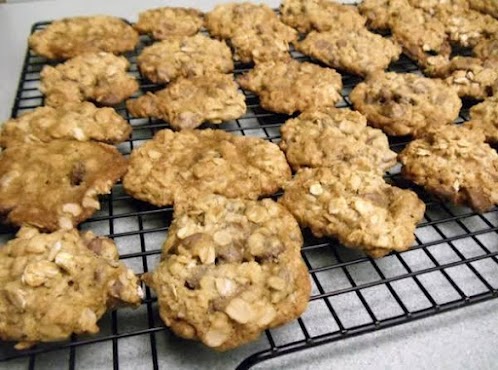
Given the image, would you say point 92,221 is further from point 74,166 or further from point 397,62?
point 397,62

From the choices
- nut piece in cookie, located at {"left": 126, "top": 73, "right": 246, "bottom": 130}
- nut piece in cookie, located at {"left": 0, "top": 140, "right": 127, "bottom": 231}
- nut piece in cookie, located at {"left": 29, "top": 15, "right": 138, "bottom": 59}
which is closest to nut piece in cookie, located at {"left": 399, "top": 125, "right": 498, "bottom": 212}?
nut piece in cookie, located at {"left": 126, "top": 73, "right": 246, "bottom": 130}

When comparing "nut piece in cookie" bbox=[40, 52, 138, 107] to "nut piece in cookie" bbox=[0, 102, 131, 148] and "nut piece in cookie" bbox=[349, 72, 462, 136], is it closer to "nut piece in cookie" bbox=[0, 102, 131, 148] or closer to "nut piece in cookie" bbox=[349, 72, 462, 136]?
"nut piece in cookie" bbox=[0, 102, 131, 148]

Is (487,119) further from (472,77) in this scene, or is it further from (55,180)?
(55,180)

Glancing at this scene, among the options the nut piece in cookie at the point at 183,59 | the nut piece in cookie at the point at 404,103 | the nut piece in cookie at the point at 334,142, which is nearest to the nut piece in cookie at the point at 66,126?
the nut piece in cookie at the point at 183,59

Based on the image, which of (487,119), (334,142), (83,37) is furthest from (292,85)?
(83,37)

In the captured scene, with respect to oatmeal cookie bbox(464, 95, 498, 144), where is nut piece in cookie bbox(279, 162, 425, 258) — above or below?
below

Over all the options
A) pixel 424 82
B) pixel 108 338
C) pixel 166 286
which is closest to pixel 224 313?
pixel 166 286
